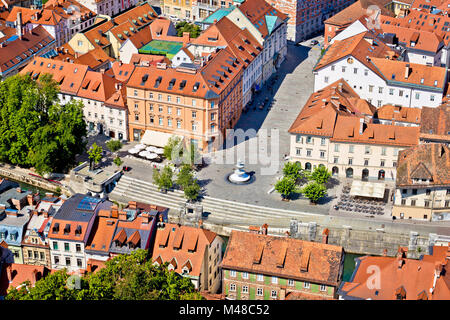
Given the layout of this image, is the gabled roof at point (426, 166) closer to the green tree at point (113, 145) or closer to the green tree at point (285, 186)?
the green tree at point (285, 186)

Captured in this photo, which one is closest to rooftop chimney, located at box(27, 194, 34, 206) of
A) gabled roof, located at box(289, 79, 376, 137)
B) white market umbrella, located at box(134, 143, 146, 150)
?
white market umbrella, located at box(134, 143, 146, 150)

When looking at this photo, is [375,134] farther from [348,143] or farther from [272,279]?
[272,279]

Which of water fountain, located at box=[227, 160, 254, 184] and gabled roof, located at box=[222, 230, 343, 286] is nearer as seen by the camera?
gabled roof, located at box=[222, 230, 343, 286]

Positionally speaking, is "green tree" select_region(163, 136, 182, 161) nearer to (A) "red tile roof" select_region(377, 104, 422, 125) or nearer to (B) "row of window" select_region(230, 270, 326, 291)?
(A) "red tile roof" select_region(377, 104, 422, 125)

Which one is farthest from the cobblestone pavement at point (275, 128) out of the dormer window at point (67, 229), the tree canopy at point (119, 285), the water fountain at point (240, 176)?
the tree canopy at point (119, 285)

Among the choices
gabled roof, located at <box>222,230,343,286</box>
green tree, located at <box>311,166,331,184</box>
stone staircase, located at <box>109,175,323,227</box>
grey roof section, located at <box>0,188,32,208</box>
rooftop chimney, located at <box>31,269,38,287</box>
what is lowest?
stone staircase, located at <box>109,175,323,227</box>
